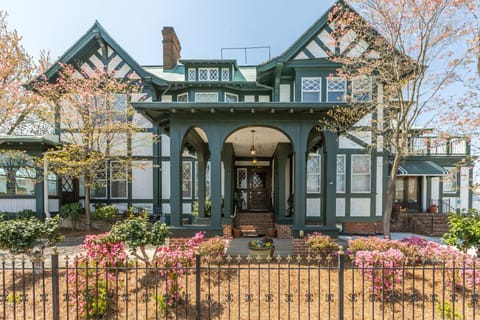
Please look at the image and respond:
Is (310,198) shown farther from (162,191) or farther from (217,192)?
(162,191)

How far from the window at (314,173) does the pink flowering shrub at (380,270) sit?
7.18m

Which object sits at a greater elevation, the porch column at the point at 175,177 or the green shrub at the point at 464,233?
the porch column at the point at 175,177

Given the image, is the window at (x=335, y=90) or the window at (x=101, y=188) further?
the window at (x=101, y=188)

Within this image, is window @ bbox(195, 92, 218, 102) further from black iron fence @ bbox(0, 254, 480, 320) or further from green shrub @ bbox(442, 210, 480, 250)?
green shrub @ bbox(442, 210, 480, 250)


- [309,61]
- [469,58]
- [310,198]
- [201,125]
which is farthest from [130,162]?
[469,58]

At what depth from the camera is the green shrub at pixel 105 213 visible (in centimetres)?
1201

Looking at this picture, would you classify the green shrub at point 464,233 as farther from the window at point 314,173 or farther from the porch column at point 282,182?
the window at point 314,173

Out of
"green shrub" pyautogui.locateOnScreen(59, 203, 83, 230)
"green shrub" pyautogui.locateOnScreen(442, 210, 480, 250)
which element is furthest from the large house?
"green shrub" pyautogui.locateOnScreen(442, 210, 480, 250)

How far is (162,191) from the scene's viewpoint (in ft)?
44.4

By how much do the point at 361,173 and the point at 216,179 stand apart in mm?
8216

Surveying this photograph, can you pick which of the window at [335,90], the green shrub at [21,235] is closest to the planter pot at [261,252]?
the green shrub at [21,235]

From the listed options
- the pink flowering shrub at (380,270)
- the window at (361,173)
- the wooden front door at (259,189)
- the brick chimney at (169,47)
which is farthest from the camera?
the brick chimney at (169,47)

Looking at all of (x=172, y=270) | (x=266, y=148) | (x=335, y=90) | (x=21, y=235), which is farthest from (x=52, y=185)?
(x=335, y=90)

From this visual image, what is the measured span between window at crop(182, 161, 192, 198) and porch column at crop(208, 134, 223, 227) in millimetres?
6710
